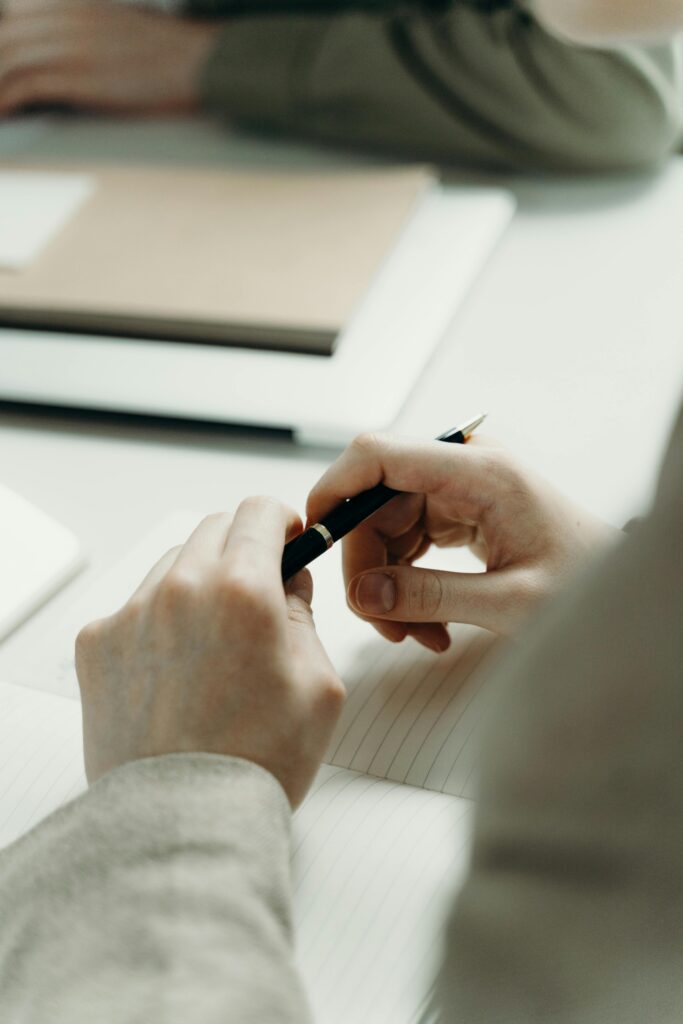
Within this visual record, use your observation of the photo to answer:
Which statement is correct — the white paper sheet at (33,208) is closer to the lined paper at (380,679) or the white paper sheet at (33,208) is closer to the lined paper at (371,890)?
the lined paper at (380,679)

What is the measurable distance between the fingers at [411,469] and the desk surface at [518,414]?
4.6 inches

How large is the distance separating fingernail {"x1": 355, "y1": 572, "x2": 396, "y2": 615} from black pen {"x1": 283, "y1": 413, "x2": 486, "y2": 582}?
0.03m

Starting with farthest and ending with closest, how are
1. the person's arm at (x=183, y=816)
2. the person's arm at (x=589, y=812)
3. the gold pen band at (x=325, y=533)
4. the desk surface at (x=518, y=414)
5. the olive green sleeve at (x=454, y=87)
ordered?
the olive green sleeve at (x=454, y=87), the desk surface at (x=518, y=414), the gold pen band at (x=325, y=533), the person's arm at (x=183, y=816), the person's arm at (x=589, y=812)

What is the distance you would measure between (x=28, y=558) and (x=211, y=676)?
0.26 m

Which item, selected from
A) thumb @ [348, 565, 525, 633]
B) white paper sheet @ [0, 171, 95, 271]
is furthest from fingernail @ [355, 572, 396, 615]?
white paper sheet @ [0, 171, 95, 271]

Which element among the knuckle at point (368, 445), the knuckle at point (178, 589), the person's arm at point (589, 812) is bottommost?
the knuckle at point (178, 589)

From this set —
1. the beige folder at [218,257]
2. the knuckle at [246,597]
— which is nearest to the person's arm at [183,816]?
the knuckle at [246,597]

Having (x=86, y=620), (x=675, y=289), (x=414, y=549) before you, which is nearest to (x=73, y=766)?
(x=86, y=620)

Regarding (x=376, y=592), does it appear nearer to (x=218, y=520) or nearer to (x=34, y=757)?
(x=218, y=520)

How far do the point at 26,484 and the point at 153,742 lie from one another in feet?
1.19

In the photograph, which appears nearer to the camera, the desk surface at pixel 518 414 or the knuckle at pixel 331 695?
the knuckle at pixel 331 695

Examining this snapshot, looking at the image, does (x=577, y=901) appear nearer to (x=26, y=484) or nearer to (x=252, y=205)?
(x=26, y=484)

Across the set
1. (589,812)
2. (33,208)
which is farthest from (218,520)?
(33,208)

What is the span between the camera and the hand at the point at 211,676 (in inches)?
16.2
